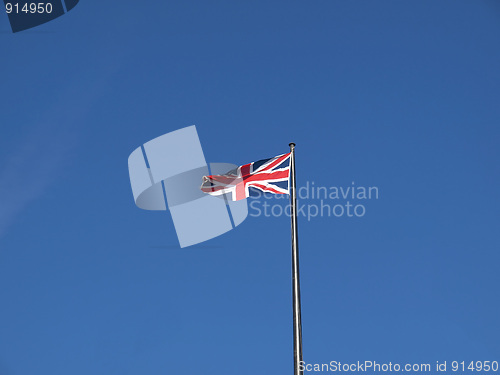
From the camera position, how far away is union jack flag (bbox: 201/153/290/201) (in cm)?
2100

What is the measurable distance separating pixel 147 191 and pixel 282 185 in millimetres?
16024

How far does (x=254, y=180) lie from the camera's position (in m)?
22.2

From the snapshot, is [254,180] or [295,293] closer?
[295,293]

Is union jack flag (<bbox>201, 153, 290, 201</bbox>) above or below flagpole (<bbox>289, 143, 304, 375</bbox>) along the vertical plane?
above

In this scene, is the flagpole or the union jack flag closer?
the flagpole

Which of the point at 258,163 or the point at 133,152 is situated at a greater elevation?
the point at 133,152

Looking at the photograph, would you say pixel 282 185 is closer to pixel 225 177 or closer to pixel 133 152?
pixel 225 177

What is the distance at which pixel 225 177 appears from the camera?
914 inches

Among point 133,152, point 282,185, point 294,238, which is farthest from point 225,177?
point 133,152

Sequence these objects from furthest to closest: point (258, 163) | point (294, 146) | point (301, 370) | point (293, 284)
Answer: point (258, 163), point (294, 146), point (293, 284), point (301, 370)

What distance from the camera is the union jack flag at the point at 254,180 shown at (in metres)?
21.0

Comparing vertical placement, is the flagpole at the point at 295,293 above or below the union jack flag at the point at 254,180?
below

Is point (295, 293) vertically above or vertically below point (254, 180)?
below

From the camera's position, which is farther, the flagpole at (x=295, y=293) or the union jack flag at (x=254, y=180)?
the union jack flag at (x=254, y=180)
